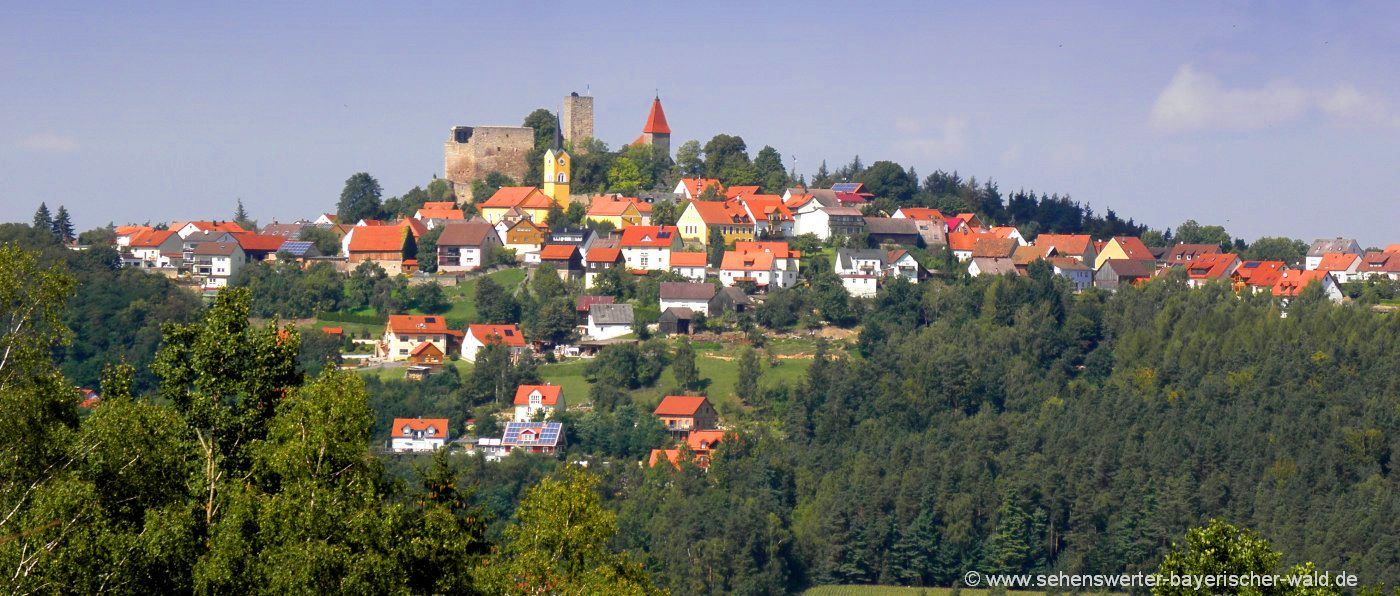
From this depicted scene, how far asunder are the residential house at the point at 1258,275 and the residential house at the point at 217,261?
42.6 meters

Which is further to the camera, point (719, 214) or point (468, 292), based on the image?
point (719, 214)

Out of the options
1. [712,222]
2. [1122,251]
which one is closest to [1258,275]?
[1122,251]

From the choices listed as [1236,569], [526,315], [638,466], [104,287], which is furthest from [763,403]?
[1236,569]

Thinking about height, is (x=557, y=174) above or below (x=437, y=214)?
above

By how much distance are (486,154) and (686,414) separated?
31.6 metres

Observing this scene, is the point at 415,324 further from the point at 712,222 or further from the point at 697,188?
the point at 697,188

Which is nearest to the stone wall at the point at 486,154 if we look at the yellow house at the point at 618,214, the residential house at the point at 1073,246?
the yellow house at the point at 618,214

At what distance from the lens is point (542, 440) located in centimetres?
5541

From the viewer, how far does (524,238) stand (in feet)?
244

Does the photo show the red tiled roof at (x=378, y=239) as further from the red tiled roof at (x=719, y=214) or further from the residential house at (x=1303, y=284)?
the residential house at (x=1303, y=284)

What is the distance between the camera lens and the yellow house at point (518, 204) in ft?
254

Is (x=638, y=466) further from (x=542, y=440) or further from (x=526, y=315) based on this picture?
(x=526, y=315)

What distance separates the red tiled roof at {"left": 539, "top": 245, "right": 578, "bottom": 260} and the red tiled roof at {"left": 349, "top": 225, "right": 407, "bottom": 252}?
6457 mm

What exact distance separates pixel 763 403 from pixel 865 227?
19.2m
